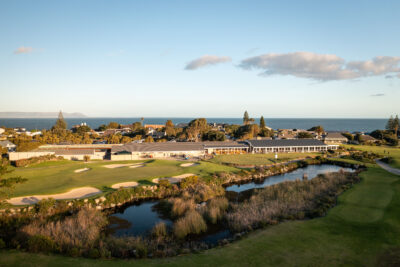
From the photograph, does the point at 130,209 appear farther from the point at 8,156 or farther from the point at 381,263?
the point at 8,156

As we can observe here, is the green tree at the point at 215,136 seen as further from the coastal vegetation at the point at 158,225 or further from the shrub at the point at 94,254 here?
the shrub at the point at 94,254

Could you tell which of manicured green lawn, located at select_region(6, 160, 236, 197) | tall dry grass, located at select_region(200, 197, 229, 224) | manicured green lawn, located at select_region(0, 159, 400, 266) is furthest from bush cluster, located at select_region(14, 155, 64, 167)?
tall dry grass, located at select_region(200, 197, 229, 224)

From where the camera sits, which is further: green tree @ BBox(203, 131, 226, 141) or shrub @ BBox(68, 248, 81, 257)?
green tree @ BBox(203, 131, 226, 141)

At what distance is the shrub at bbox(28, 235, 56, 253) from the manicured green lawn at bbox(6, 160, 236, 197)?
12.0 meters

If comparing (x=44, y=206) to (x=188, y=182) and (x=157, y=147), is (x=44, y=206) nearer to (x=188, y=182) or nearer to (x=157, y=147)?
(x=188, y=182)

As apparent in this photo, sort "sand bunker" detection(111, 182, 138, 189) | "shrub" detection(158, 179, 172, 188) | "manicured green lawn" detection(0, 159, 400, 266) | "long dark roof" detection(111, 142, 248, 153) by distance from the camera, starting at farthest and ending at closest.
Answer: "long dark roof" detection(111, 142, 248, 153) < "shrub" detection(158, 179, 172, 188) < "sand bunker" detection(111, 182, 138, 189) < "manicured green lawn" detection(0, 159, 400, 266)

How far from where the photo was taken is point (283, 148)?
5150cm

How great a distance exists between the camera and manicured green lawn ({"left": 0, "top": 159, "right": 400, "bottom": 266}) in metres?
11.4

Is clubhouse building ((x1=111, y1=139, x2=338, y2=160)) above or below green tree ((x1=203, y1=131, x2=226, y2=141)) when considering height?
below

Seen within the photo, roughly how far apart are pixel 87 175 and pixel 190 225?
19689mm

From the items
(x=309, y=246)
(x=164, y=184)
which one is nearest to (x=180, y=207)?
(x=164, y=184)

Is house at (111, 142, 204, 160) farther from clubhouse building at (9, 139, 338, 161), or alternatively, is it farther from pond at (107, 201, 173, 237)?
pond at (107, 201, 173, 237)

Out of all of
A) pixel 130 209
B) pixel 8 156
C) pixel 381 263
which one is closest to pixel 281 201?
pixel 381 263

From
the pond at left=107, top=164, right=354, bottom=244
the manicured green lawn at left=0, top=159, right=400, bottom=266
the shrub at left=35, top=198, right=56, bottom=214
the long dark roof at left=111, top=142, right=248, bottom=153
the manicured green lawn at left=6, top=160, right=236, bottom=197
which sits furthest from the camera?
the long dark roof at left=111, top=142, right=248, bottom=153
